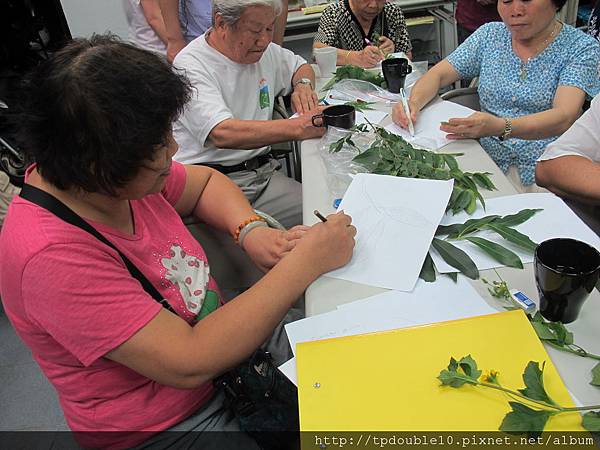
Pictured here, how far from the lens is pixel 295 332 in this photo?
0.91 metres

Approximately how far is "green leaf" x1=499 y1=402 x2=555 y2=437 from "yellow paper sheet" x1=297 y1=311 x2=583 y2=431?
22 mm

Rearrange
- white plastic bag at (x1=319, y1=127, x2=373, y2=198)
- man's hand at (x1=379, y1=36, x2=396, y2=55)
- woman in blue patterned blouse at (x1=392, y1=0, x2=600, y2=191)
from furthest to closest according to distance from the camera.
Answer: man's hand at (x1=379, y1=36, x2=396, y2=55) < woman in blue patterned blouse at (x1=392, y1=0, x2=600, y2=191) < white plastic bag at (x1=319, y1=127, x2=373, y2=198)

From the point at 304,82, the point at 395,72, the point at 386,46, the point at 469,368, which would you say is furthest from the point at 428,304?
the point at 386,46

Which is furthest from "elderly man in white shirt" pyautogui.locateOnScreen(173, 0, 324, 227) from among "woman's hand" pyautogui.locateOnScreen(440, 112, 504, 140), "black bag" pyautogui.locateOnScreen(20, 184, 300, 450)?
"black bag" pyautogui.locateOnScreen(20, 184, 300, 450)

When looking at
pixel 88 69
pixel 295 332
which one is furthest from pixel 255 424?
pixel 88 69

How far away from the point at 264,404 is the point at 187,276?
31cm

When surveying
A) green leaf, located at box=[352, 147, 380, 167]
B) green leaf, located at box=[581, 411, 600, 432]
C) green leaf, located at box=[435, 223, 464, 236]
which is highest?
green leaf, located at box=[352, 147, 380, 167]

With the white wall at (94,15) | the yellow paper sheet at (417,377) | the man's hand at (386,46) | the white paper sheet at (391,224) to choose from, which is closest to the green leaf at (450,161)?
the white paper sheet at (391,224)

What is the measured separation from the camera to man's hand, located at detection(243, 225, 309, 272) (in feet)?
3.75

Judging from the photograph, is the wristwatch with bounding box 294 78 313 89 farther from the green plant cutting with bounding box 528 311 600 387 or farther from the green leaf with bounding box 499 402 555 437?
the green leaf with bounding box 499 402 555 437

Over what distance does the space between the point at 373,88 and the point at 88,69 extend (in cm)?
138

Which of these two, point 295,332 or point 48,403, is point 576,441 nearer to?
point 295,332

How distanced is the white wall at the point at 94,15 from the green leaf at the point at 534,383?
3810mm

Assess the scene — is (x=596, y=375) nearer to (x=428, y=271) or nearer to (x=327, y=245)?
(x=428, y=271)
